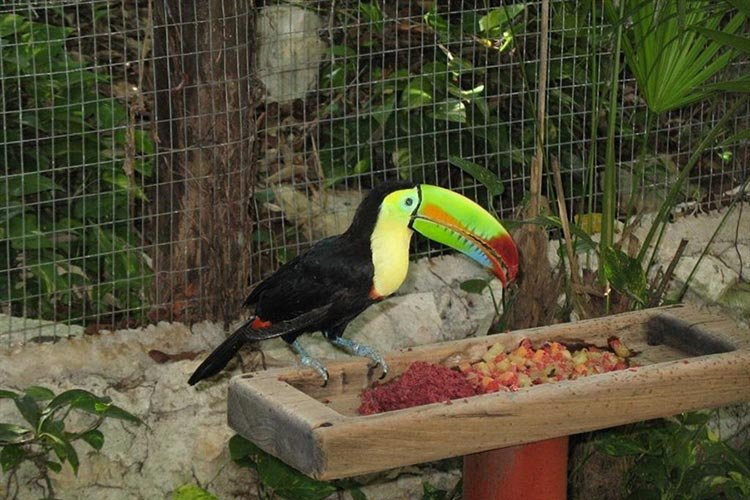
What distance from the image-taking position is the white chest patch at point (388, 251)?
3.52 meters

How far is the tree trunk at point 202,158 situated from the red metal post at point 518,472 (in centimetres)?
106

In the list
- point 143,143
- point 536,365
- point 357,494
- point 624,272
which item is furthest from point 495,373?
point 143,143

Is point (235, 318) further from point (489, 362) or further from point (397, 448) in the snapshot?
point (397, 448)

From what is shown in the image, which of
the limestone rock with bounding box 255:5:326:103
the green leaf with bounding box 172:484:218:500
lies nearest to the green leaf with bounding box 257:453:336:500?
the green leaf with bounding box 172:484:218:500

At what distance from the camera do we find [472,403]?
10.1ft

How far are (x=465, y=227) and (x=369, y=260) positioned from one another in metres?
0.25

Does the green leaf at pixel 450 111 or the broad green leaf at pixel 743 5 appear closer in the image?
the broad green leaf at pixel 743 5

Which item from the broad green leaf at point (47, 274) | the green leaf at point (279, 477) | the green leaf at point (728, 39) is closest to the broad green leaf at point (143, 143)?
the broad green leaf at point (47, 274)

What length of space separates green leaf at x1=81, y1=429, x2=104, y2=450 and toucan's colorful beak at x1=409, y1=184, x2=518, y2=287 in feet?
3.24

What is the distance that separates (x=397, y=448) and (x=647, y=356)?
890mm

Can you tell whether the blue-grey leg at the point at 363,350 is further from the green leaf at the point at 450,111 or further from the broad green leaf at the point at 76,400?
the green leaf at the point at 450,111

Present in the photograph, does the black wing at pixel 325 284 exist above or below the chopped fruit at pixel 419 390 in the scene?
above

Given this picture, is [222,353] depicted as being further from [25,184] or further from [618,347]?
[618,347]

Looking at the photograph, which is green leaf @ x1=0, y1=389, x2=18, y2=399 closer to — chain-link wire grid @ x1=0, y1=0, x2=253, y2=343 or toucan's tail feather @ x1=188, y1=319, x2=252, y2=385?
chain-link wire grid @ x1=0, y1=0, x2=253, y2=343
